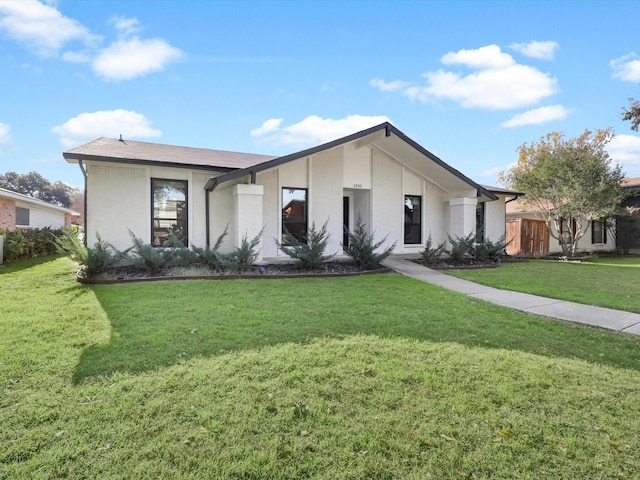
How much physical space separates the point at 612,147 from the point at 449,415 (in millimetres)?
25391

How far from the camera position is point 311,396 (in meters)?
2.96

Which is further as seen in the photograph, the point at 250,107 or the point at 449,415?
the point at 250,107

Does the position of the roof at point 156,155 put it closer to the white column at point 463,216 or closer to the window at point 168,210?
the window at point 168,210

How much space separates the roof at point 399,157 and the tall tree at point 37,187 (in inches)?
2119

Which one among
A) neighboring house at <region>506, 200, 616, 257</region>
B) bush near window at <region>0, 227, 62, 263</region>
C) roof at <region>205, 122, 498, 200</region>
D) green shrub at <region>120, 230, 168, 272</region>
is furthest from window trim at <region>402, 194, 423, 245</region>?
bush near window at <region>0, 227, 62, 263</region>

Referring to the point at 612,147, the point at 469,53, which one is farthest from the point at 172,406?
the point at 612,147

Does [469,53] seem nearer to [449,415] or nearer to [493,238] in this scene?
[493,238]

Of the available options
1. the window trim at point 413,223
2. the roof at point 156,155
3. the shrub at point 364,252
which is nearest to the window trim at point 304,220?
the roof at point 156,155

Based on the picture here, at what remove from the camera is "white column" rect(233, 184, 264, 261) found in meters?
9.95

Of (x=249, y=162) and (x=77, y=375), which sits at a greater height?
(x=249, y=162)

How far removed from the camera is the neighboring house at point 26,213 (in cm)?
1706

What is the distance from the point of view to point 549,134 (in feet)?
84.8

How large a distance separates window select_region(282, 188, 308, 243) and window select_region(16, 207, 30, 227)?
17.8m

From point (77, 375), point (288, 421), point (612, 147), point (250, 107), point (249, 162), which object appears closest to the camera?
point (288, 421)
